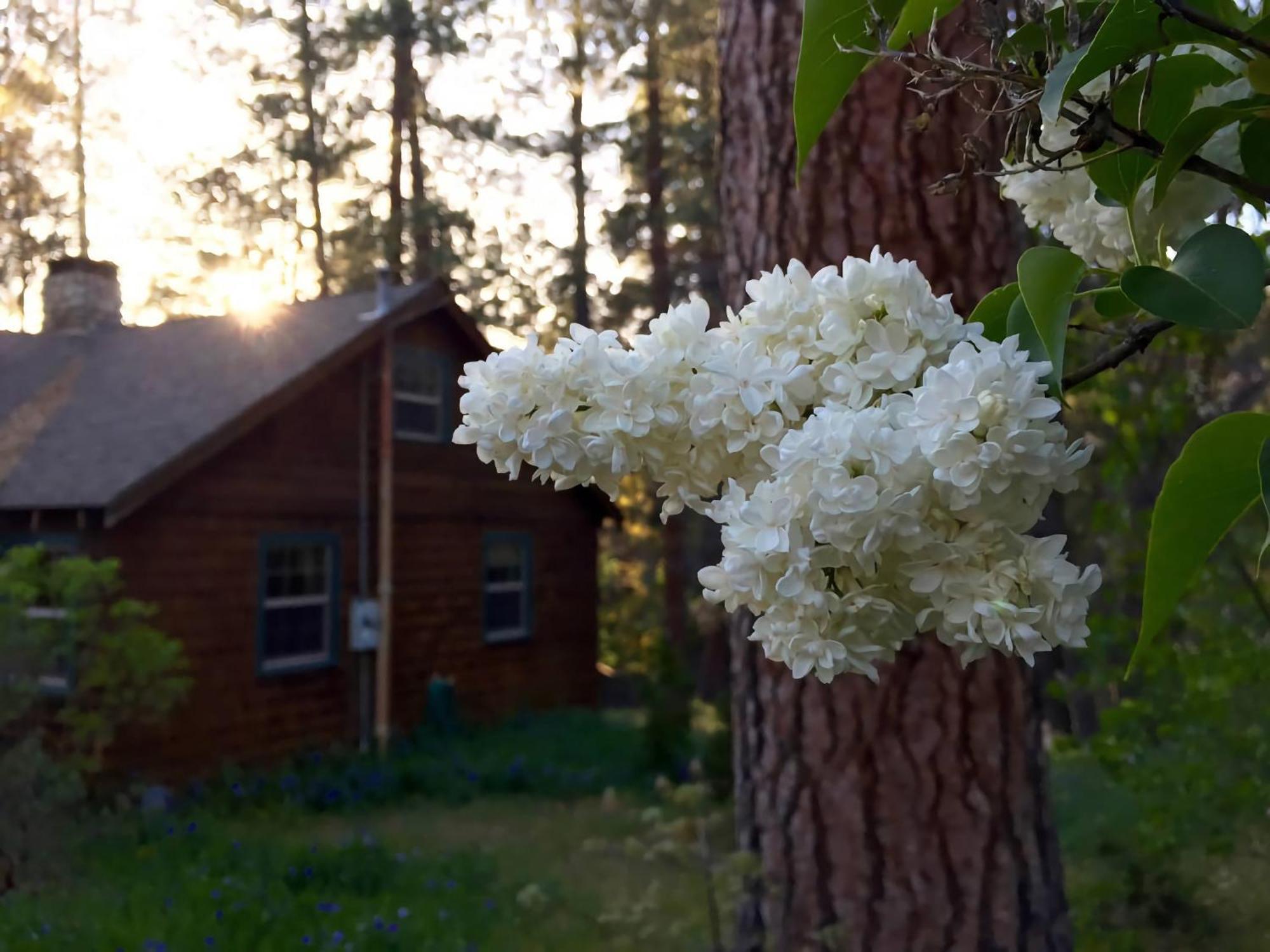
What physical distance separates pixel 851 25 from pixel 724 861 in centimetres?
215

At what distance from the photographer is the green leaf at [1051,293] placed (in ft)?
2.65

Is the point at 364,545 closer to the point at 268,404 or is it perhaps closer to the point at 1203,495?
the point at 268,404

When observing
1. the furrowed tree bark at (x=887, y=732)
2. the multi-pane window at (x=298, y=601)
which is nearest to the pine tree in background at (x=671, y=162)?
the multi-pane window at (x=298, y=601)

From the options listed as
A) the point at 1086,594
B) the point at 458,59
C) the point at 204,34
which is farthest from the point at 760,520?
the point at 204,34

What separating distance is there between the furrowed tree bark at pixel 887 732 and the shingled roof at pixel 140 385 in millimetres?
7011

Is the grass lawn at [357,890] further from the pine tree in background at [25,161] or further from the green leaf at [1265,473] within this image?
the pine tree in background at [25,161]

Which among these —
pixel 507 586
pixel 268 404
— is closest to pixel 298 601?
pixel 268 404

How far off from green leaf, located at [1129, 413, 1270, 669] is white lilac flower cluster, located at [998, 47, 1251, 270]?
0.65 ft

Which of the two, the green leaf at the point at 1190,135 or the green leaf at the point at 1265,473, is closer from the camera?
the green leaf at the point at 1265,473

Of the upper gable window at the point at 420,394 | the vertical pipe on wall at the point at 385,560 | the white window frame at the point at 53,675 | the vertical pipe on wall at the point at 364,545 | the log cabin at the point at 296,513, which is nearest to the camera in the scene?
the white window frame at the point at 53,675

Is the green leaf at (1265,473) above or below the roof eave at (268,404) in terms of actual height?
below

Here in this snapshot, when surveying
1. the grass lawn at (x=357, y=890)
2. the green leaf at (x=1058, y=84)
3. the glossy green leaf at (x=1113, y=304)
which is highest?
the green leaf at (x=1058, y=84)

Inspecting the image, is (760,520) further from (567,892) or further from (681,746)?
(681,746)

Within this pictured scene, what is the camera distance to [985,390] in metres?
0.77
